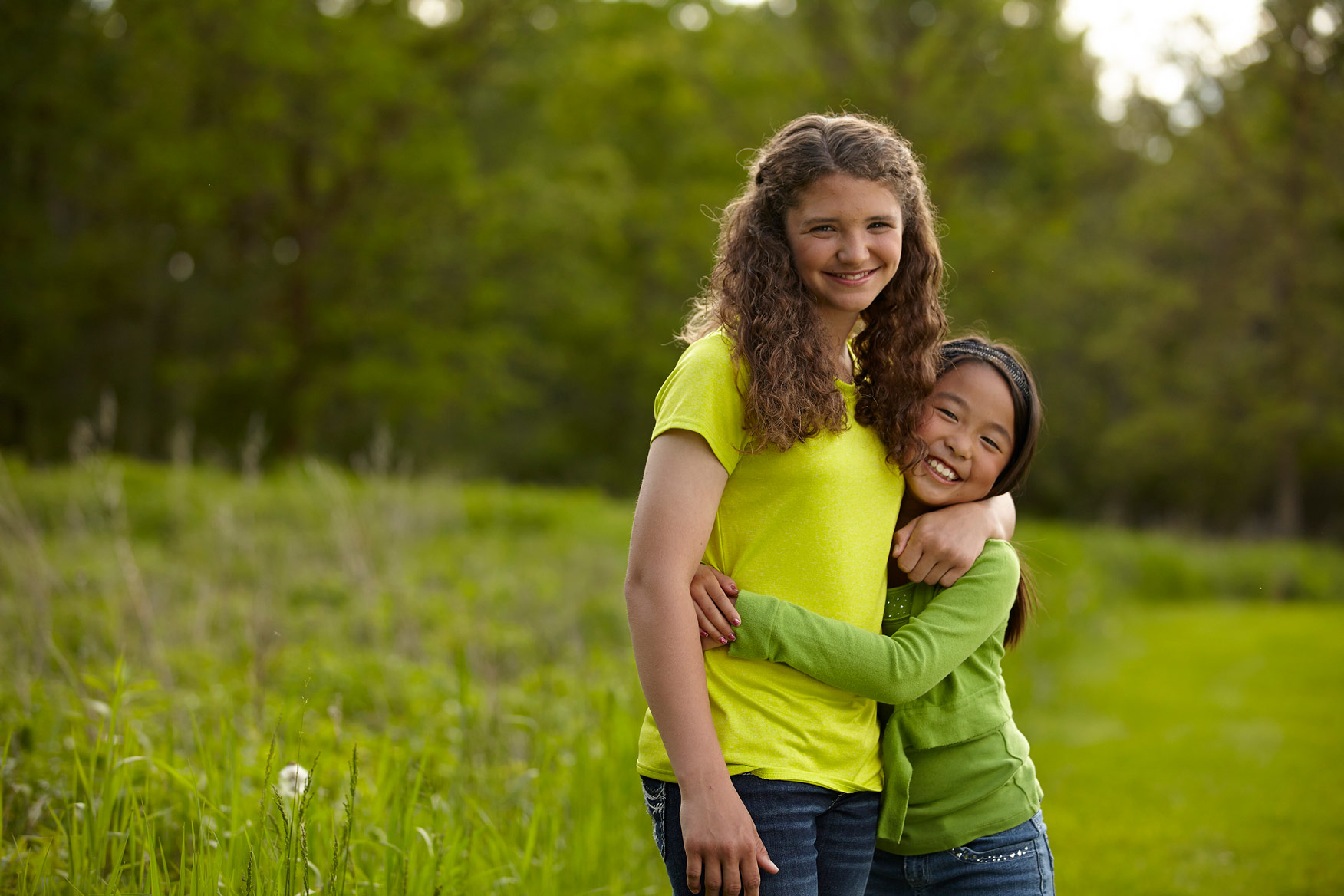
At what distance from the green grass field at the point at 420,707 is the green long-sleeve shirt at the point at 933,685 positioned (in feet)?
2.57

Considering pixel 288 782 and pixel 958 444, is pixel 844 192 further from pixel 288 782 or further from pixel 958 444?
pixel 288 782

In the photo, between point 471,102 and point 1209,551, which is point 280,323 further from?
point 1209,551

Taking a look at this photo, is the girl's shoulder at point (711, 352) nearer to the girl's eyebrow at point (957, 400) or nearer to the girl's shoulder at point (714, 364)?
the girl's shoulder at point (714, 364)

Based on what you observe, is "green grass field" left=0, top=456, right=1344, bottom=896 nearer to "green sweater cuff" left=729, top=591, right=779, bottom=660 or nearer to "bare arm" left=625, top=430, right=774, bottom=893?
"bare arm" left=625, top=430, right=774, bottom=893

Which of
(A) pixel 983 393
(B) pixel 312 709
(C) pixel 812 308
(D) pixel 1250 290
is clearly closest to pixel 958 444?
(A) pixel 983 393

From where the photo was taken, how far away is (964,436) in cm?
202

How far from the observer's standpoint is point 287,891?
82.6 inches

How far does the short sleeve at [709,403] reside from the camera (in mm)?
1670

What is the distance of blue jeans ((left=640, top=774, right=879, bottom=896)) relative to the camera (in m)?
1.69

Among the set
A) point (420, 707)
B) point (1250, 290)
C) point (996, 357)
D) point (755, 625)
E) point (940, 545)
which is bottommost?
point (420, 707)

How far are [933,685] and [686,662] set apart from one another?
0.46 meters

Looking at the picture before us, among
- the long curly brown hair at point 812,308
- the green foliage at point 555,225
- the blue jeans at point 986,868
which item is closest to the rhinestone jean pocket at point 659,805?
the blue jeans at point 986,868

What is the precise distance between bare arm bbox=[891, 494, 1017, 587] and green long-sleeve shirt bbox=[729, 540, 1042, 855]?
3 centimetres

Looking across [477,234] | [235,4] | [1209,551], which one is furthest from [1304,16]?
[235,4]
